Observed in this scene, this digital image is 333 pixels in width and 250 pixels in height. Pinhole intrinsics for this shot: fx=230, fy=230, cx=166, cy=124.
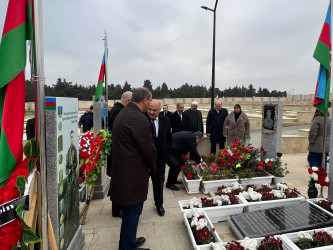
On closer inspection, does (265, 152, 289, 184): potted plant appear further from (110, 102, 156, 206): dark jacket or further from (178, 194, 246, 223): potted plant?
(110, 102, 156, 206): dark jacket

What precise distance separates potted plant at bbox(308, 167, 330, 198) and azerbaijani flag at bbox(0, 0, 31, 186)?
429cm

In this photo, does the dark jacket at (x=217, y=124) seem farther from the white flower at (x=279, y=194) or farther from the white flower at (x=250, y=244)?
the white flower at (x=250, y=244)

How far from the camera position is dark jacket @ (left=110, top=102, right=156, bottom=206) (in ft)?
8.03

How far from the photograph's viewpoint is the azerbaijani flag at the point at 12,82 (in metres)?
1.73

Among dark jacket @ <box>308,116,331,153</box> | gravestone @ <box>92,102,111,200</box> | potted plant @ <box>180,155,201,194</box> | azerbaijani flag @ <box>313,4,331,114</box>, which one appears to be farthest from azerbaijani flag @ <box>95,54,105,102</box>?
dark jacket @ <box>308,116,331,153</box>

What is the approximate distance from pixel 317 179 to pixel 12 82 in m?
4.52

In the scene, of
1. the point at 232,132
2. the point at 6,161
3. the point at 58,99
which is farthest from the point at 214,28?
the point at 6,161

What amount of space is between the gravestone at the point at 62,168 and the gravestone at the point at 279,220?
215 cm

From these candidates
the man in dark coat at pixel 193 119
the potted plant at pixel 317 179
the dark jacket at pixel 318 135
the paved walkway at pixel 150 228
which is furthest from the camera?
the man in dark coat at pixel 193 119

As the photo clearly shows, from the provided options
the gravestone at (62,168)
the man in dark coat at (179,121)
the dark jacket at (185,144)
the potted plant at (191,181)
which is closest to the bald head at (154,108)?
the gravestone at (62,168)

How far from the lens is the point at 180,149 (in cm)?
497

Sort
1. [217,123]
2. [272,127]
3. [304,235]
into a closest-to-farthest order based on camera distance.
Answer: [304,235], [272,127], [217,123]

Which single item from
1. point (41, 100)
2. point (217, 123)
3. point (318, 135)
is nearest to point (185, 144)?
point (217, 123)

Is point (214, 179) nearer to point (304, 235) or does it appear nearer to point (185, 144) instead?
point (185, 144)
